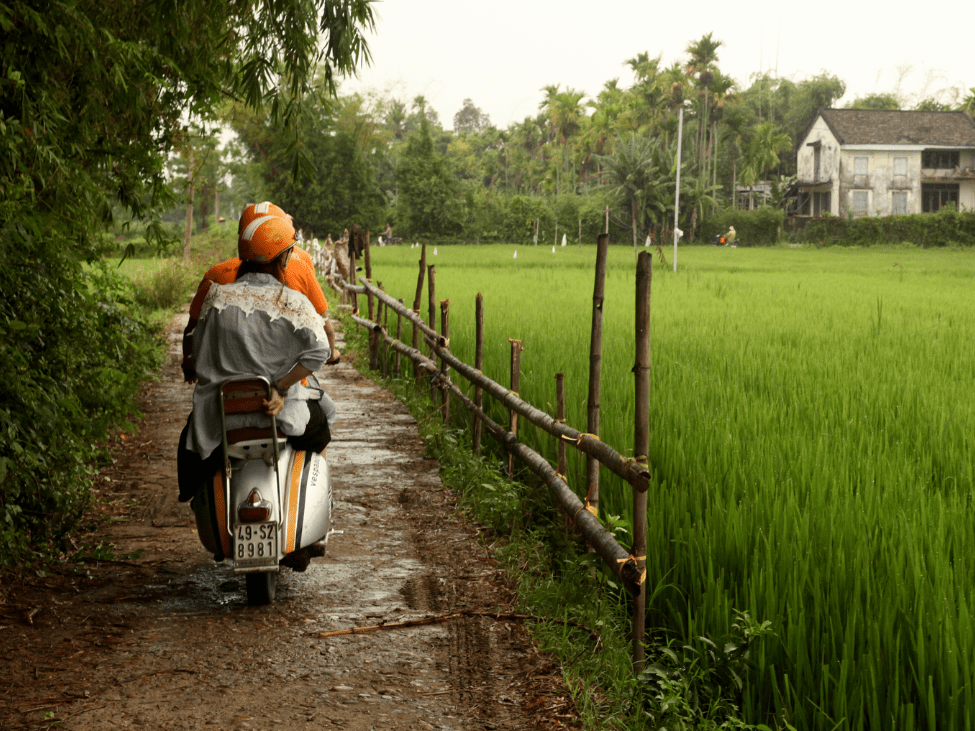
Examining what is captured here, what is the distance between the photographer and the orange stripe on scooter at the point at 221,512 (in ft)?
12.4

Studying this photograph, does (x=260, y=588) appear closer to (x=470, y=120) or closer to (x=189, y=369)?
(x=189, y=369)

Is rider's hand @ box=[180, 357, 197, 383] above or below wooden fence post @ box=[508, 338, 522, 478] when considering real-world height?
above

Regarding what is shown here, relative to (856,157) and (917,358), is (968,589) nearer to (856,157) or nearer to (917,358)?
(917,358)

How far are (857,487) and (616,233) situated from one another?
50507 millimetres

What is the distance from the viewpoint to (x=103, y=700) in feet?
10.5

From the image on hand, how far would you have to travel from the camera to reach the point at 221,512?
149 inches

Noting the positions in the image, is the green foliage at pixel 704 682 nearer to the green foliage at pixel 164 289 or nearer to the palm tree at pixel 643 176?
the green foliage at pixel 164 289

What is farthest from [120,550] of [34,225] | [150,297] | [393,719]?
[150,297]

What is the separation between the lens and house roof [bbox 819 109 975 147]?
5378cm

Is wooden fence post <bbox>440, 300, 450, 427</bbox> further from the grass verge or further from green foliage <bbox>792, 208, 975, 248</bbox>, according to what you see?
green foliage <bbox>792, 208, 975, 248</bbox>

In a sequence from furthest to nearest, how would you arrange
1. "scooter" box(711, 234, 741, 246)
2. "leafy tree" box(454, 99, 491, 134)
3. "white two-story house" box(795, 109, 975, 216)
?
"leafy tree" box(454, 99, 491, 134)
"white two-story house" box(795, 109, 975, 216)
"scooter" box(711, 234, 741, 246)

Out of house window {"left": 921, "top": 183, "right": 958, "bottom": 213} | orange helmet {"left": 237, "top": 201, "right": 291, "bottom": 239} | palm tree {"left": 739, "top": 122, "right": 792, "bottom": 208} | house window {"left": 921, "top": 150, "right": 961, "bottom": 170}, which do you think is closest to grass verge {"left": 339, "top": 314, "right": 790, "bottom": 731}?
orange helmet {"left": 237, "top": 201, "right": 291, "bottom": 239}

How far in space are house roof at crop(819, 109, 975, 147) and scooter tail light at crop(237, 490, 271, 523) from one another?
2147 inches

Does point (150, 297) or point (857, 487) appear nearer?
point (857, 487)
